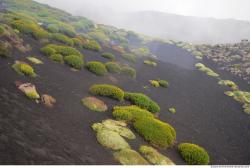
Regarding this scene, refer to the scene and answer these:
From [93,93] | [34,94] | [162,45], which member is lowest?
[162,45]

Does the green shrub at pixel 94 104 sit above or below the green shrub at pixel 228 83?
above

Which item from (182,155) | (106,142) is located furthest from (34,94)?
(182,155)

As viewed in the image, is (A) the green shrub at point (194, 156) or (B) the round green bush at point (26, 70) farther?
(B) the round green bush at point (26, 70)

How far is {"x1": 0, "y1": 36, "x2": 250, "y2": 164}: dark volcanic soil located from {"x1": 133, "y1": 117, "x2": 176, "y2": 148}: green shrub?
0.48 m

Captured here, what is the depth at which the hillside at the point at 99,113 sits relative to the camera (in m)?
11.1

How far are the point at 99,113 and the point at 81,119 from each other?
200 cm

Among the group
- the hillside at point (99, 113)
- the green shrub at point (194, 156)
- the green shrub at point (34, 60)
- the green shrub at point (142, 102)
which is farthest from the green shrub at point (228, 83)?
the green shrub at point (34, 60)

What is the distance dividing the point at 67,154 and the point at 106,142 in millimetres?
2674

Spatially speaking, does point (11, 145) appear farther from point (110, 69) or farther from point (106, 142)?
point (110, 69)

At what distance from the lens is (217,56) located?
5731 centimetres

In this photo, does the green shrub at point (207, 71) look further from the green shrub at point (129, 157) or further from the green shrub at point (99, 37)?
the green shrub at point (129, 157)

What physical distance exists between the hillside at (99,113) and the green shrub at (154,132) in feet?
0.18

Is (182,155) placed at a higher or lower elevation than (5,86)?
lower

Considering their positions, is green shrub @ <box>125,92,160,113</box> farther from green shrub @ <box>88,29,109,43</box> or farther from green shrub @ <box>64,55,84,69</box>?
green shrub @ <box>88,29,109,43</box>
